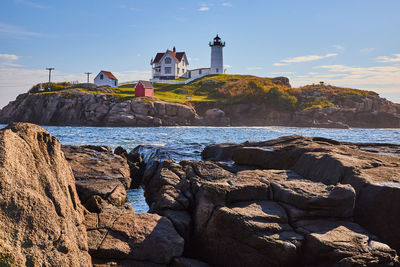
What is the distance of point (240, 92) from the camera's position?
89188 mm

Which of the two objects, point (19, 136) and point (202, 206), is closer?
point (19, 136)

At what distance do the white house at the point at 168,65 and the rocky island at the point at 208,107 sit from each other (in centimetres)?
964

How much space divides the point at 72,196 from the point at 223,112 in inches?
2771

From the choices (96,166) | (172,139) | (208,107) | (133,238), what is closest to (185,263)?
(133,238)

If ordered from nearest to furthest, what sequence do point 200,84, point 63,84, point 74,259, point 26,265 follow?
point 26,265, point 74,259, point 63,84, point 200,84

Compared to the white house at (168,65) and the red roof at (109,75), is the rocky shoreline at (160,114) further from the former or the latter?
the white house at (168,65)

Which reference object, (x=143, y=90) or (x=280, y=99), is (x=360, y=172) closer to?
(x=143, y=90)

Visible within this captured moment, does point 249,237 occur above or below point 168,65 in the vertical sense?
below

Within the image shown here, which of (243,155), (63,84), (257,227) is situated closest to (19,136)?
(257,227)

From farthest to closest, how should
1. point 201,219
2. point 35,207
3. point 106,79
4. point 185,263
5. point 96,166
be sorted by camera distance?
point 106,79 → point 96,166 → point 201,219 → point 185,263 → point 35,207

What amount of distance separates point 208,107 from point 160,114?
53.7ft

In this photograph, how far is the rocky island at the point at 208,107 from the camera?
68625 millimetres

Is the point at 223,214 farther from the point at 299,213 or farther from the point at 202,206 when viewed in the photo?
the point at 299,213

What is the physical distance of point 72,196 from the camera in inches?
243
